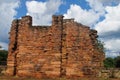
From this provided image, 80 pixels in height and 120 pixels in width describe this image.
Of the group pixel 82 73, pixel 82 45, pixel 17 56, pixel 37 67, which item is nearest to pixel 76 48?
pixel 82 45

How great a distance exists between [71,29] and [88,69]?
3.14m

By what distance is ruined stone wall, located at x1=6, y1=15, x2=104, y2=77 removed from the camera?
21891 mm

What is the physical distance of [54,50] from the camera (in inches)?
893

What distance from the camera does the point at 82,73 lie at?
21.7 metres

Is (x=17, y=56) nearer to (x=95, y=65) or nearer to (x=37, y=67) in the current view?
(x=37, y=67)

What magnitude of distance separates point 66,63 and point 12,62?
4597mm

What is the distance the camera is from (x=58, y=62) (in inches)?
881

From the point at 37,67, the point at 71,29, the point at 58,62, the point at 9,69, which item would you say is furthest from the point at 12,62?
the point at 71,29

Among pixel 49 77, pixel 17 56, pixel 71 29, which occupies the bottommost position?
pixel 49 77

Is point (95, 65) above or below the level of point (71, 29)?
below

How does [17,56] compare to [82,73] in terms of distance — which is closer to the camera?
[82,73]

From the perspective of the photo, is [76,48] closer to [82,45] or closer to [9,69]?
[82,45]

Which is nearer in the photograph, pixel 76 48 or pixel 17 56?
pixel 76 48

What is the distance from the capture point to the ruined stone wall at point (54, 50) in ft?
71.8
